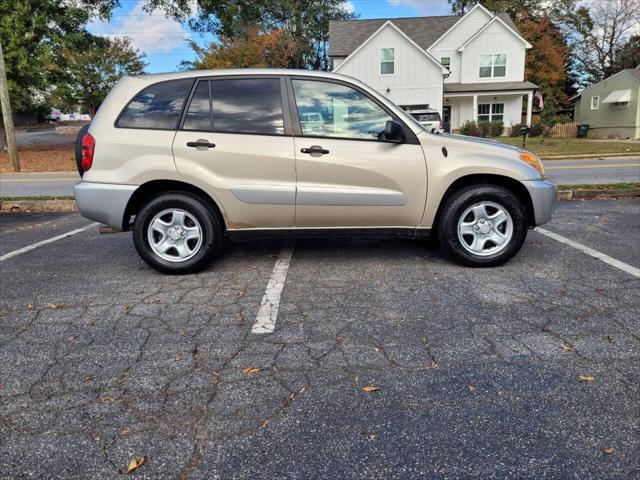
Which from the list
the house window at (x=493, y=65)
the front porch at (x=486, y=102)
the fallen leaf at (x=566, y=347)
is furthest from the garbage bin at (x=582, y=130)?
the fallen leaf at (x=566, y=347)

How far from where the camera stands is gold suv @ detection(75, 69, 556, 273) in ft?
14.9

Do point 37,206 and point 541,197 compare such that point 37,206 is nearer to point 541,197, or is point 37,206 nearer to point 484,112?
point 541,197

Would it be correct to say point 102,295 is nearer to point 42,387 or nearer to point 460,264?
point 42,387

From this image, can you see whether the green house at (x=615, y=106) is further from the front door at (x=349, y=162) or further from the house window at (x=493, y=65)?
the front door at (x=349, y=162)

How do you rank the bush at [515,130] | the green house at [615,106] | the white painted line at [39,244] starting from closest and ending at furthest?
the white painted line at [39,244] < the bush at [515,130] < the green house at [615,106]

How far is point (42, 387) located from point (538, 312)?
10.9ft

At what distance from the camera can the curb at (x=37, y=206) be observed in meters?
9.02

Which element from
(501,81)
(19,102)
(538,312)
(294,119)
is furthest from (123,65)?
(538,312)

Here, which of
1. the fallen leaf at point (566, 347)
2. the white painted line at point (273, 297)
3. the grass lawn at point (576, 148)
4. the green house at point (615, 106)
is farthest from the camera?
the green house at point (615, 106)

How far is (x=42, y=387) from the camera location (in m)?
2.78

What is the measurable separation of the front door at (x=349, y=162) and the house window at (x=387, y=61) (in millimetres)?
27993

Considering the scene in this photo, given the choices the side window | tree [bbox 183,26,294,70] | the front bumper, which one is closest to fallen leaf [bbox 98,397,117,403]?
the side window

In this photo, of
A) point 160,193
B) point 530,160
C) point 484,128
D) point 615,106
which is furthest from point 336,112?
point 615,106

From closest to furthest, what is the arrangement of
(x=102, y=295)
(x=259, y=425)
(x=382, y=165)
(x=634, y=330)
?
(x=259, y=425) → (x=634, y=330) → (x=102, y=295) → (x=382, y=165)
